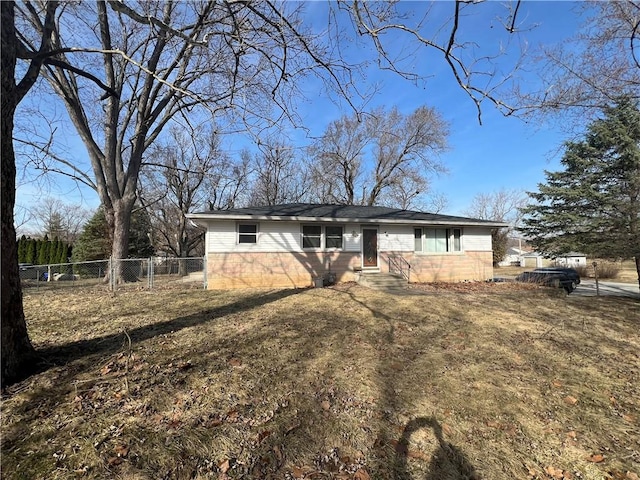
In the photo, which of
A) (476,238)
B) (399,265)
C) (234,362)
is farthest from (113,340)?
(476,238)

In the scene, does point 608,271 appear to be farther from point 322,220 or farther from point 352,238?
point 322,220

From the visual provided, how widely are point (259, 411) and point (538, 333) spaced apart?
5.79 meters

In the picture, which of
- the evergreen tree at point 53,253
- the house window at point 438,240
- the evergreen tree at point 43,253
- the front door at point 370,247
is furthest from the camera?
the evergreen tree at point 53,253

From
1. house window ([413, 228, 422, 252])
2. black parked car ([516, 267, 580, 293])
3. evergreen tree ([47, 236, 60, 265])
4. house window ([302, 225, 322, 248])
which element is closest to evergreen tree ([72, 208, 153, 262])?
evergreen tree ([47, 236, 60, 265])

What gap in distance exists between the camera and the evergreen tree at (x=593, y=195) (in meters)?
13.3

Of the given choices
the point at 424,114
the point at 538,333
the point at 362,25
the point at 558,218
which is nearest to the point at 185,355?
the point at 362,25

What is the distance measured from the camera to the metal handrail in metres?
14.1

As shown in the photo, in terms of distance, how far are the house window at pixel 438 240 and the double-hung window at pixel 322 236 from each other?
3.89m

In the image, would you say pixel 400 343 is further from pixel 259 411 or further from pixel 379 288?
pixel 379 288

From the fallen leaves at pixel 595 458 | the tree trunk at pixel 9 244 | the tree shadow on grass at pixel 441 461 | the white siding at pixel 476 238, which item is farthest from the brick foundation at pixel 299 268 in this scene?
the fallen leaves at pixel 595 458

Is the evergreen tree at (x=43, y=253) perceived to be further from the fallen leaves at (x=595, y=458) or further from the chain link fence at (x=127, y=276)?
the fallen leaves at (x=595, y=458)

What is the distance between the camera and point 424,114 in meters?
25.9

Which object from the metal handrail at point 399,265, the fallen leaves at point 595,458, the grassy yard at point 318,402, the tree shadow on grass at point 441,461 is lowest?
the fallen leaves at point 595,458

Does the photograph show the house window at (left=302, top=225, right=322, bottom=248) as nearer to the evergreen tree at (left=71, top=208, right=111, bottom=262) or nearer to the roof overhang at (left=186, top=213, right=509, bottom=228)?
the roof overhang at (left=186, top=213, right=509, bottom=228)
